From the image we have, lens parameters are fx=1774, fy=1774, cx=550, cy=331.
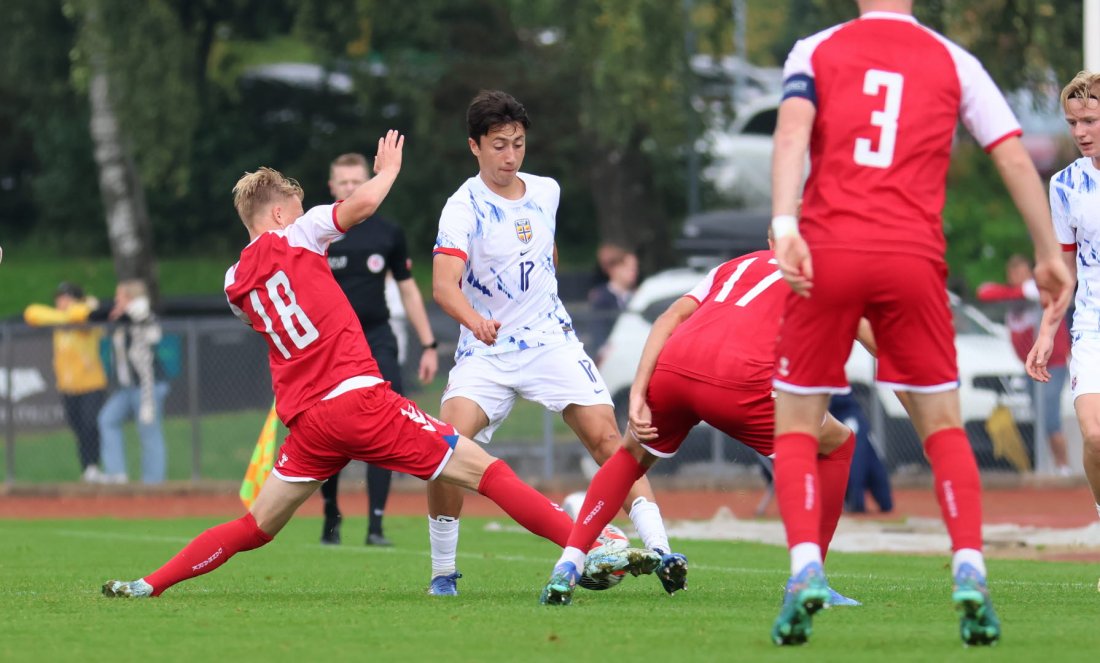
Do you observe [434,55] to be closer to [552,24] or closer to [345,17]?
[345,17]

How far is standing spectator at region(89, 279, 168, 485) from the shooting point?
17.8m

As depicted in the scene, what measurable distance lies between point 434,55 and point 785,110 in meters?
25.3

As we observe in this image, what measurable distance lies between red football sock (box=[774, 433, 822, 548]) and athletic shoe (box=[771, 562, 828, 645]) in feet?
0.56

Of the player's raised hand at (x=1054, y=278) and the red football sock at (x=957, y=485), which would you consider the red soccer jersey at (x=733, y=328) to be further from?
the player's raised hand at (x=1054, y=278)

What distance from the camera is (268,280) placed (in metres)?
7.16

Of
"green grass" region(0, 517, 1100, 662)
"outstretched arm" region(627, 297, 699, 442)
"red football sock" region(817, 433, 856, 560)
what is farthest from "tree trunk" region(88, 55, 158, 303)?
"red football sock" region(817, 433, 856, 560)

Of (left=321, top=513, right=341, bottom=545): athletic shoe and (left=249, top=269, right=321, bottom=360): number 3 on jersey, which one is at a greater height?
(left=249, top=269, right=321, bottom=360): number 3 on jersey

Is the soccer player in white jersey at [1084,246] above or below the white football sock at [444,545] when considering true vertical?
above

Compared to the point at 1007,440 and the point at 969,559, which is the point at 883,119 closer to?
the point at 969,559

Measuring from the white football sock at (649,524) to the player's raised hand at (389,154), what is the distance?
6.07ft

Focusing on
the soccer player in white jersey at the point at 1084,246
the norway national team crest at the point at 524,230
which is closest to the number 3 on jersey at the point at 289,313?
the norway national team crest at the point at 524,230

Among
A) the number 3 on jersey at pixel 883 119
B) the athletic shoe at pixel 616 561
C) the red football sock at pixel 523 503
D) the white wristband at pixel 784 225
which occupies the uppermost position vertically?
the number 3 on jersey at pixel 883 119

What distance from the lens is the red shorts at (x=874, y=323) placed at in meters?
5.49

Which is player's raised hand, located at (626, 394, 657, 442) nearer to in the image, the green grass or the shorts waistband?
the green grass
